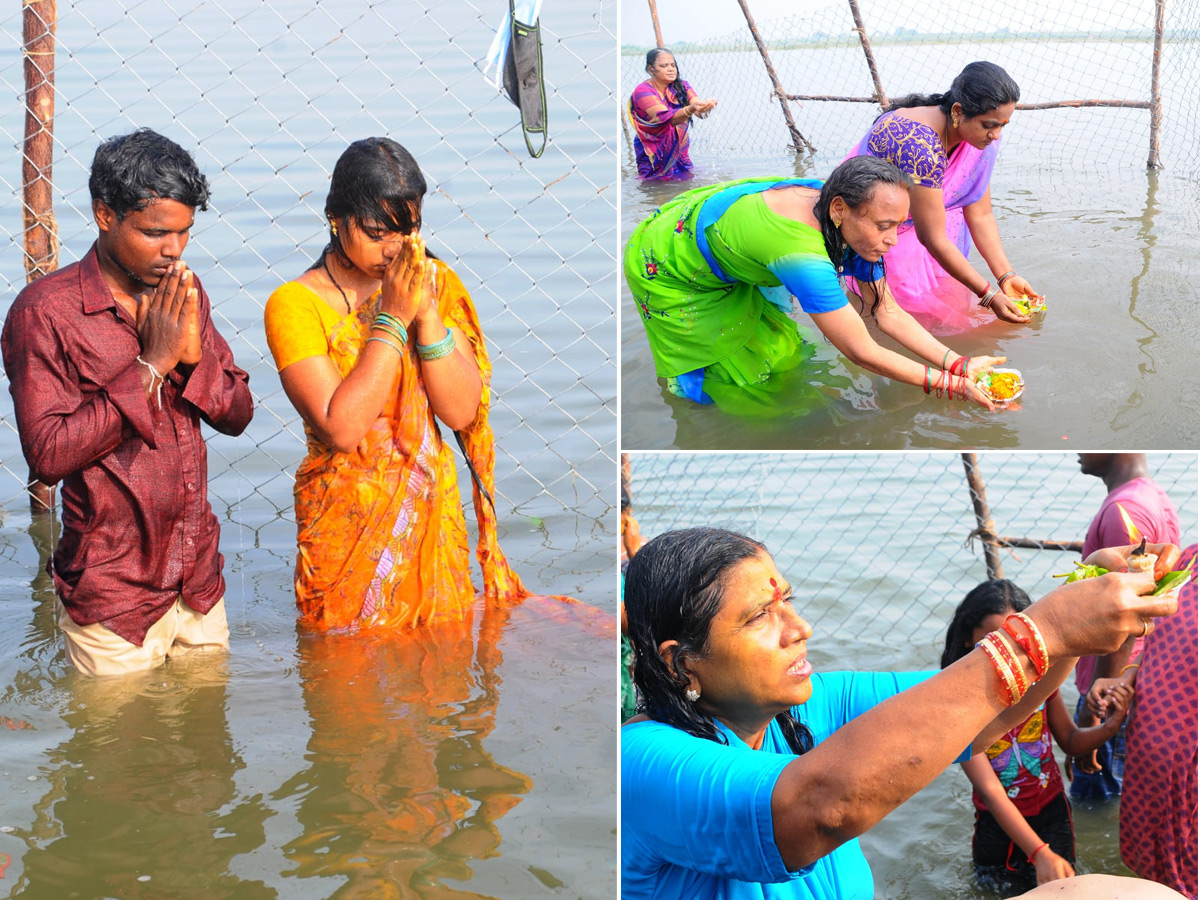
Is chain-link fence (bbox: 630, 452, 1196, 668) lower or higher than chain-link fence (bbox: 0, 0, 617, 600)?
lower

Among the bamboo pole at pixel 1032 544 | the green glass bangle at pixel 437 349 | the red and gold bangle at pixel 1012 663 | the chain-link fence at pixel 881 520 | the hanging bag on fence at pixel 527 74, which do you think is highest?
the hanging bag on fence at pixel 527 74

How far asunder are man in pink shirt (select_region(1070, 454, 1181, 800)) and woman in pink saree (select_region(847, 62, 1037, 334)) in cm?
123

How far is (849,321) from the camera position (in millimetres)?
3926

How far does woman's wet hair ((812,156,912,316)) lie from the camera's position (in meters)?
3.77

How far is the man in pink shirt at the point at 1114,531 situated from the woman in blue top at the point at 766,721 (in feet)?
5.96

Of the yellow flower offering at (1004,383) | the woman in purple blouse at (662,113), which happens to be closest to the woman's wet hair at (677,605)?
the yellow flower offering at (1004,383)

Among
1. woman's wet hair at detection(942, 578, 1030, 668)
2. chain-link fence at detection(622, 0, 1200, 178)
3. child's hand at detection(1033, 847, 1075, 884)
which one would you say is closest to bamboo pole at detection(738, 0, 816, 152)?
chain-link fence at detection(622, 0, 1200, 178)

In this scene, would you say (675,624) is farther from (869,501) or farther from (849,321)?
(869,501)

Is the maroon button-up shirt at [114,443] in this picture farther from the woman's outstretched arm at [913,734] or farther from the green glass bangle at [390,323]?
the woman's outstretched arm at [913,734]

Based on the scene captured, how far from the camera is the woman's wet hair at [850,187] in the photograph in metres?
3.77

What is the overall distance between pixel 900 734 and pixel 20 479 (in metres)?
4.78

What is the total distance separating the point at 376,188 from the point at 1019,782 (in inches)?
101

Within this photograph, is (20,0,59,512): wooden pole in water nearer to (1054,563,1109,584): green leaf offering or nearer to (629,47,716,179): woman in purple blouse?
(1054,563,1109,584): green leaf offering

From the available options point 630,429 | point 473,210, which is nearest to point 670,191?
point 473,210
